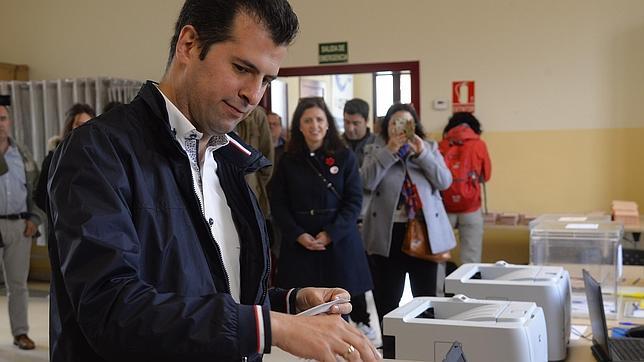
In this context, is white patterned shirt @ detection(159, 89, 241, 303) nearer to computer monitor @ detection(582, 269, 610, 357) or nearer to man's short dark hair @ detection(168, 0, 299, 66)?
man's short dark hair @ detection(168, 0, 299, 66)

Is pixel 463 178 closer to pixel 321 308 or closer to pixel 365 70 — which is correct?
pixel 365 70

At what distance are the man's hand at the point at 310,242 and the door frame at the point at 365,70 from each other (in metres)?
2.71

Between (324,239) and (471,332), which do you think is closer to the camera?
(471,332)

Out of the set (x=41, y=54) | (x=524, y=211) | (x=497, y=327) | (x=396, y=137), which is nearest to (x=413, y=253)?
(x=396, y=137)

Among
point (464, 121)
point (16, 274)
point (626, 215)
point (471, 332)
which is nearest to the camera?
point (471, 332)

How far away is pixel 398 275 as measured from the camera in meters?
3.83

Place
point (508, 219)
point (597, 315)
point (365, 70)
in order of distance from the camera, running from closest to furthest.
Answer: point (597, 315) → point (508, 219) → point (365, 70)

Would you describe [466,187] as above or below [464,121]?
below

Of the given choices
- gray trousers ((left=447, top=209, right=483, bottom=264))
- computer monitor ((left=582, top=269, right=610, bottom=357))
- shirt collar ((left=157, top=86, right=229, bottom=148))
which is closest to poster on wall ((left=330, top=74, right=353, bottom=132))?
gray trousers ((left=447, top=209, right=483, bottom=264))

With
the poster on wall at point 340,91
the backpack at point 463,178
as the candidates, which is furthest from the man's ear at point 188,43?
the poster on wall at point 340,91

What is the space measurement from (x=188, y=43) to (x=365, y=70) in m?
5.20

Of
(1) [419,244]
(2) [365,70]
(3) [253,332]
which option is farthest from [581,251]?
(2) [365,70]

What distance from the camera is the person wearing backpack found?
17.1 feet

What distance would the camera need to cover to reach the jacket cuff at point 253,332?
38.2 inches
